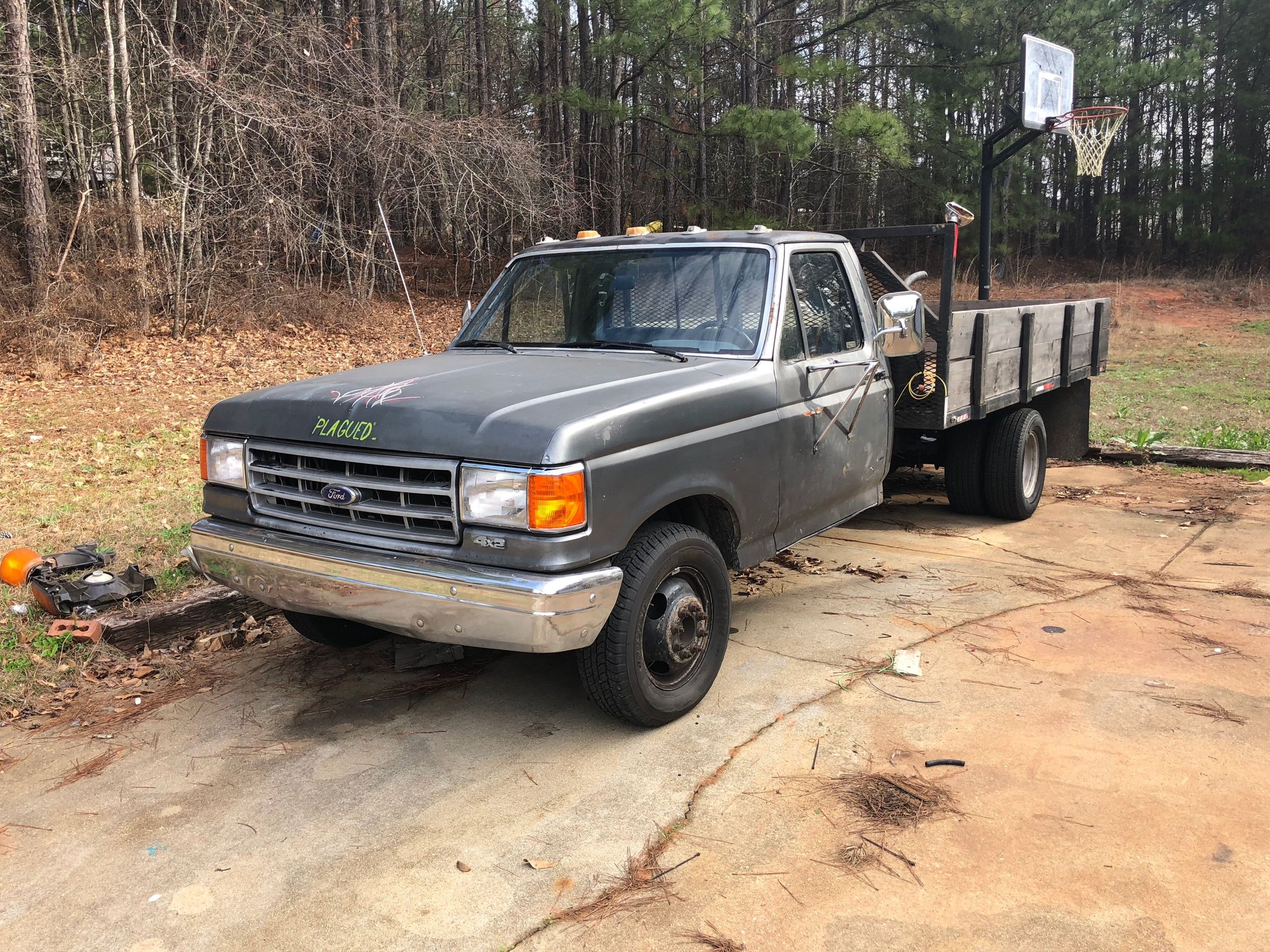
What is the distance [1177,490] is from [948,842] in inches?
241

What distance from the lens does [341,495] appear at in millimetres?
3711

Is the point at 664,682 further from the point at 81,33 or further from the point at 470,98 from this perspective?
the point at 470,98

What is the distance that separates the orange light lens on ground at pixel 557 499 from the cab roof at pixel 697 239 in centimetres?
186

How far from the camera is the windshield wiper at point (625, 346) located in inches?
175

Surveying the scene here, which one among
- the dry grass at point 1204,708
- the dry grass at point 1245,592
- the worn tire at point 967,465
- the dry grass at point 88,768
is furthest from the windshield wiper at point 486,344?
the dry grass at point 1245,592

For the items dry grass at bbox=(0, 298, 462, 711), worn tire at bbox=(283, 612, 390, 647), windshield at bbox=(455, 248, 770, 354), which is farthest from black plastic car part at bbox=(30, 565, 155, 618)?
windshield at bbox=(455, 248, 770, 354)

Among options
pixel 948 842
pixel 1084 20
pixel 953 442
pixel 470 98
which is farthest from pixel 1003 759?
pixel 1084 20

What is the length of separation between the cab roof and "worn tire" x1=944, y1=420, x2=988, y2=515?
2.65 meters

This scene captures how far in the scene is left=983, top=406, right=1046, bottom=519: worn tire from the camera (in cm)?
712

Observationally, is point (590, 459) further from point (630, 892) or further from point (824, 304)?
point (824, 304)

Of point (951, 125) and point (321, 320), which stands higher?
point (951, 125)

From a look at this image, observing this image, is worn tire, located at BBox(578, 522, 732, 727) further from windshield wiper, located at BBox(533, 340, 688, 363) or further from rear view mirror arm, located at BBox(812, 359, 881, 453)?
rear view mirror arm, located at BBox(812, 359, 881, 453)

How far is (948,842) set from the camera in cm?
317

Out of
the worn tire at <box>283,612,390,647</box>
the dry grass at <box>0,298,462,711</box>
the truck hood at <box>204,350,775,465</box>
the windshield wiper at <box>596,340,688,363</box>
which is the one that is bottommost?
the worn tire at <box>283,612,390,647</box>
